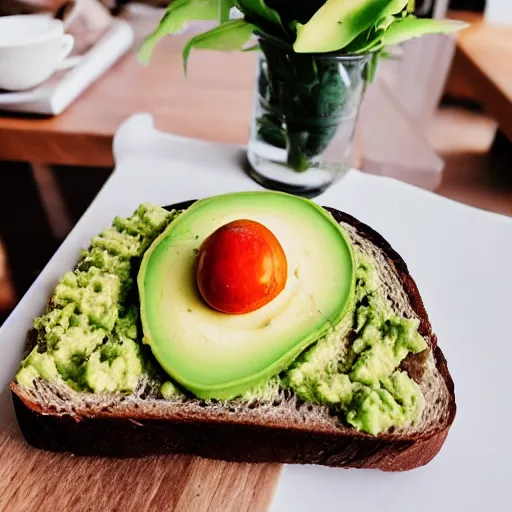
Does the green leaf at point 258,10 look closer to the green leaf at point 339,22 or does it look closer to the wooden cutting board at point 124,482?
the green leaf at point 339,22

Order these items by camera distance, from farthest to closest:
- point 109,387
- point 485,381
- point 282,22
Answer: point 282,22 < point 485,381 < point 109,387

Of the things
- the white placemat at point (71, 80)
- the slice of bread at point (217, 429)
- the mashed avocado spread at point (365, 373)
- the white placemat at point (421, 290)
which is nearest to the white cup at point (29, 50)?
the white placemat at point (71, 80)

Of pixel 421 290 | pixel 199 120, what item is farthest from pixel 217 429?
pixel 199 120

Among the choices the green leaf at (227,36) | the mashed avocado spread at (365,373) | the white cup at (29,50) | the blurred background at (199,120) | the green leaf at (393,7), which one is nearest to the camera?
the mashed avocado spread at (365,373)

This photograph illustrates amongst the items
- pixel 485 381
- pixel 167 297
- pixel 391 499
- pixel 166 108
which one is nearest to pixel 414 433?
pixel 391 499

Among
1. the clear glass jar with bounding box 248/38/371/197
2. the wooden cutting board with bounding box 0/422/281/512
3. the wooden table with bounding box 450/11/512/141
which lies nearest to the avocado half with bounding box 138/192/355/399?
the wooden cutting board with bounding box 0/422/281/512

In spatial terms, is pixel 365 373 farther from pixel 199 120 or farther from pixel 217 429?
pixel 199 120

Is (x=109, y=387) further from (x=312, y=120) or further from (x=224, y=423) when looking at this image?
(x=312, y=120)
